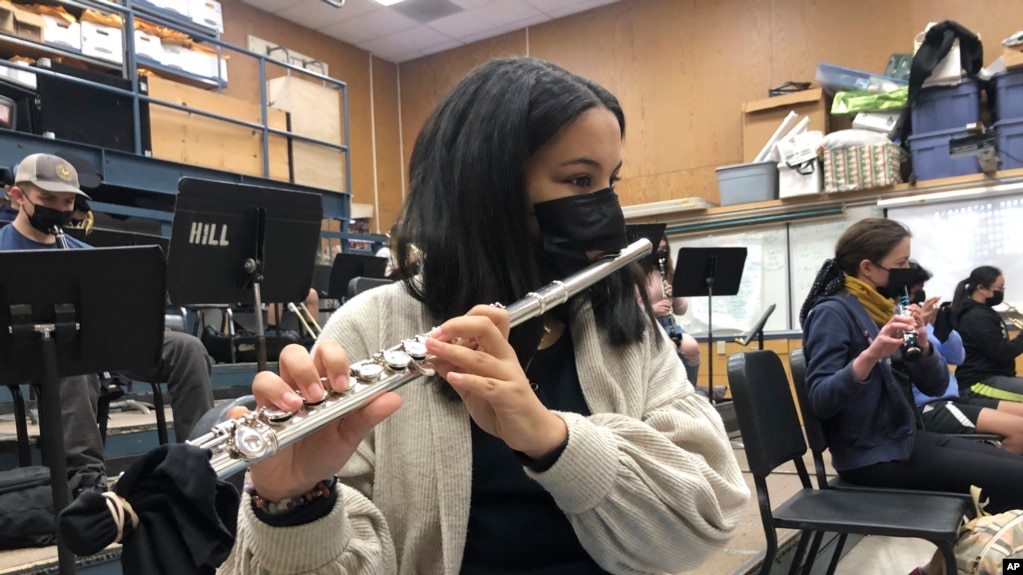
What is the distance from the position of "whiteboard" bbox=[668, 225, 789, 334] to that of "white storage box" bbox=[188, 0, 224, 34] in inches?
168

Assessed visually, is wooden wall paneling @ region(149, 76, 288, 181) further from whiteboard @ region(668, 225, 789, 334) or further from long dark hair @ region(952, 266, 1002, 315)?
long dark hair @ region(952, 266, 1002, 315)

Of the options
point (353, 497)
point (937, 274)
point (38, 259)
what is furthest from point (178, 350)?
point (937, 274)

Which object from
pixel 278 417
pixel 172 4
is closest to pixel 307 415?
pixel 278 417

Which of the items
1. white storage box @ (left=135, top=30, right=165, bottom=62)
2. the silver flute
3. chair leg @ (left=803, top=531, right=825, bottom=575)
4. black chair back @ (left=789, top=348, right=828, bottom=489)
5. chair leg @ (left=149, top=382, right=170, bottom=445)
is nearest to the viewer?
the silver flute

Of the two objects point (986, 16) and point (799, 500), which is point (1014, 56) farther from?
point (799, 500)

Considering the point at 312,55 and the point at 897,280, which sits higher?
the point at 312,55

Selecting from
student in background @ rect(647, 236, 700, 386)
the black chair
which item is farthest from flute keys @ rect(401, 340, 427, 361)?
student in background @ rect(647, 236, 700, 386)

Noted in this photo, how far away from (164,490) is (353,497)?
238 mm

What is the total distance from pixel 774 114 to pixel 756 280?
4.45 ft

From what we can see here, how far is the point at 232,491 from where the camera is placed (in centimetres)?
63

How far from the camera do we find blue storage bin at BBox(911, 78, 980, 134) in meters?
4.76

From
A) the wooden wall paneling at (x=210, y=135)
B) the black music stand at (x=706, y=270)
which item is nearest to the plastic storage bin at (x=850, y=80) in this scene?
the black music stand at (x=706, y=270)

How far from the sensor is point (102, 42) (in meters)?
4.96

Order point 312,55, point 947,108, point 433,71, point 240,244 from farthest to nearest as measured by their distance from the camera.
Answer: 1. point 433,71
2. point 312,55
3. point 947,108
4. point 240,244
